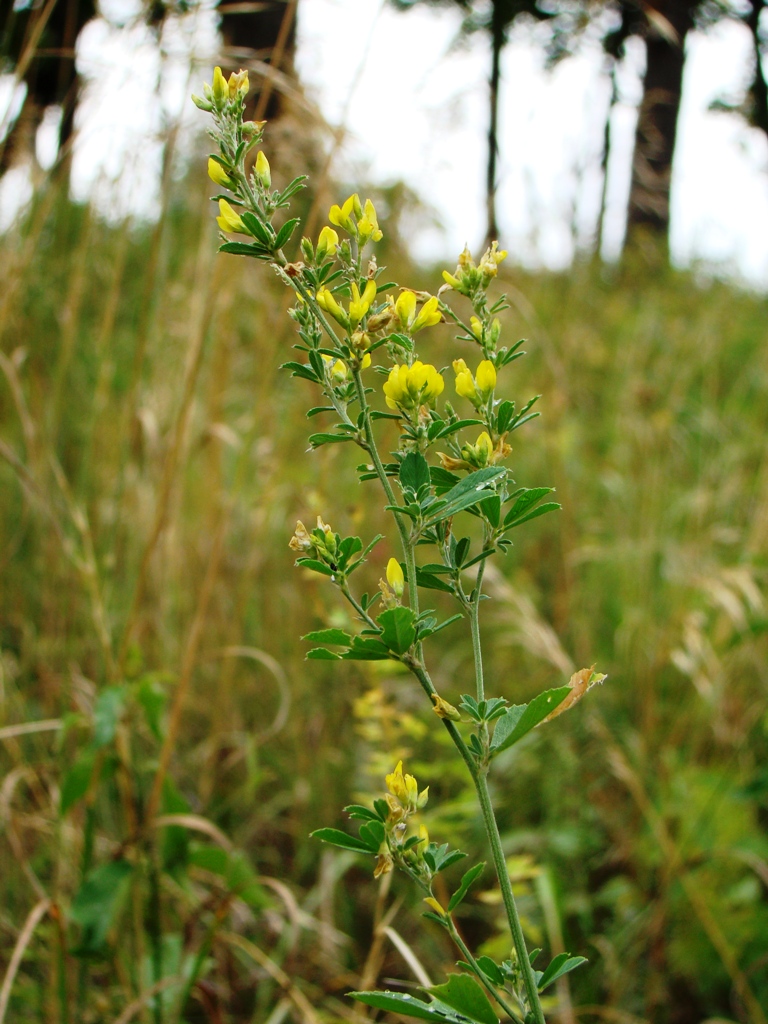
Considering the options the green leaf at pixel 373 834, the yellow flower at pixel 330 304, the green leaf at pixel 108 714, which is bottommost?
the green leaf at pixel 108 714

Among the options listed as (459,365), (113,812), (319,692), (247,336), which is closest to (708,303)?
(247,336)

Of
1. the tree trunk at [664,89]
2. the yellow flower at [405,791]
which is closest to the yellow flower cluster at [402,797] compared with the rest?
the yellow flower at [405,791]

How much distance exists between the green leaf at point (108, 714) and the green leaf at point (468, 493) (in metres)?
0.69

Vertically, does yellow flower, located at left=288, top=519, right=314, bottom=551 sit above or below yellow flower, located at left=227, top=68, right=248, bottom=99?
below

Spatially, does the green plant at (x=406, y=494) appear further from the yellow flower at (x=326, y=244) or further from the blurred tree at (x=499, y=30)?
the blurred tree at (x=499, y=30)

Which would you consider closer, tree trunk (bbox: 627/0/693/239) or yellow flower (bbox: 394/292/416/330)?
yellow flower (bbox: 394/292/416/330)

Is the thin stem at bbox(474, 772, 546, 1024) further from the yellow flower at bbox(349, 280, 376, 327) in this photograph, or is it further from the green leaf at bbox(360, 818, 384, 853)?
the yellow flower at bbox(349, 280, 376, 327)

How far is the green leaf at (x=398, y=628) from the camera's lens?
0.41 meters

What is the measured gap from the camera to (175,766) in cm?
159

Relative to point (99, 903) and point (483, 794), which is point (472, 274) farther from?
point (99, 903)

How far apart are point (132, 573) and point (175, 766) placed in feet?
1.26

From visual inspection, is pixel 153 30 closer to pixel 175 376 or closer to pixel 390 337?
pixel 175 376

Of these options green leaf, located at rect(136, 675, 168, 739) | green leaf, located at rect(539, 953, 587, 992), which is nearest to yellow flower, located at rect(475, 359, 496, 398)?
green leaf, located at rect(539, 953, 587, 992)

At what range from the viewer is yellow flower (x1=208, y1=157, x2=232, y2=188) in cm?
44
